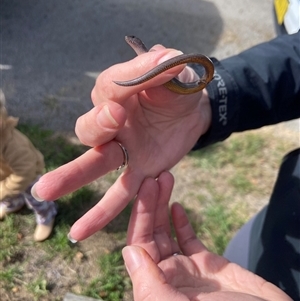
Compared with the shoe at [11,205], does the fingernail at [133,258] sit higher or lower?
higher

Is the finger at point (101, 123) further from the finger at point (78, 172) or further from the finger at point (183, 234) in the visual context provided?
the finger at point (183, 234)

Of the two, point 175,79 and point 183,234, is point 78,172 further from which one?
point 183,234

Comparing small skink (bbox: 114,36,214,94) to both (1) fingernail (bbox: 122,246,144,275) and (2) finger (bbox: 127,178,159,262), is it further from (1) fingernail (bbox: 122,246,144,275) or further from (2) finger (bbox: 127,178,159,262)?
(1) fingernail (bbox: 122,246,144,275)

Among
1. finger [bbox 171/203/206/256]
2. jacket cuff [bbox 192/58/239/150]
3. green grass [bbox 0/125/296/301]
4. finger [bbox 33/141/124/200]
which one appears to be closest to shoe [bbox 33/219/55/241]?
green grass [bbox 0/125/296/301]

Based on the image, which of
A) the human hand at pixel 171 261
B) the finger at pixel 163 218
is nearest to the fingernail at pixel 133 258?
the human hand at pixel 171 261

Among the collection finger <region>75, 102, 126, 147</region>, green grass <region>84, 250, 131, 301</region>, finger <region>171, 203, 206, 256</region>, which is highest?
finger <region>75, 102, 126, 147</region>

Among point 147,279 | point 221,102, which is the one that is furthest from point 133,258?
point 221,102

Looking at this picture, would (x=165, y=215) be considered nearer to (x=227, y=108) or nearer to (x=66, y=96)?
(x=227, y=108)

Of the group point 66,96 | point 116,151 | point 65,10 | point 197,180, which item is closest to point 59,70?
point 66,96
